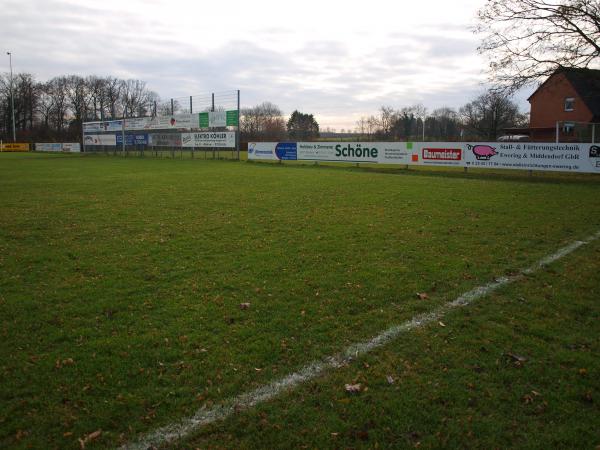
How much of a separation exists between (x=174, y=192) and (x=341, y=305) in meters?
11.4

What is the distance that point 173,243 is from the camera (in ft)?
25.8

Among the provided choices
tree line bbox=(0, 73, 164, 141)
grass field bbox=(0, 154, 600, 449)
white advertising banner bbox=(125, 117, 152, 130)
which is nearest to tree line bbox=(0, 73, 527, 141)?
tree line bbox=(0, 73, 164, 141)

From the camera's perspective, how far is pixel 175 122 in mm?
41500

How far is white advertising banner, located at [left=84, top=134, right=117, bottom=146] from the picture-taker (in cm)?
4986

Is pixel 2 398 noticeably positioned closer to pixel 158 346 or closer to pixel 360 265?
pixel 158 346

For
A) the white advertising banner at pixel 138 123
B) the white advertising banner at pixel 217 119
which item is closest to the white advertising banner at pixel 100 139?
the white advertising banner at pixel 138 123

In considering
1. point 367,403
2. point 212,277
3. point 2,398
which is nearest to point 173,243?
point 212,277

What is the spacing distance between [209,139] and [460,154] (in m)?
22.7

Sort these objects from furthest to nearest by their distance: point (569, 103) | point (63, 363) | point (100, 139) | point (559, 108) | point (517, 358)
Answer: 1. point (100, 139)
2. point (559, 108)
3. point (569, 103)
4. point (517, 358)
5. point (63, 363)

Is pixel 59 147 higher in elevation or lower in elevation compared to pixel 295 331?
higher

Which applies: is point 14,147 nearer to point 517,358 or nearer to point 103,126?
point 103,126

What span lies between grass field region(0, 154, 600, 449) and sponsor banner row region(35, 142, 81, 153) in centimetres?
5458

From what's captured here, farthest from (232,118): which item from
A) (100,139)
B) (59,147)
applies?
(59,147)

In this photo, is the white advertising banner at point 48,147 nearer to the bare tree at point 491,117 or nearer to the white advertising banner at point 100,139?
the white advertising banner at point 100,139
